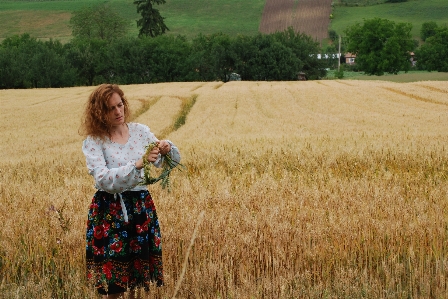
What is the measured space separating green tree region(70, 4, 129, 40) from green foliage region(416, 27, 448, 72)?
59.9 meters

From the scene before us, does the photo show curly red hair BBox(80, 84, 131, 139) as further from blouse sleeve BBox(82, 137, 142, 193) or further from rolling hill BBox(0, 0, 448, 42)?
rolling hill BBox(0, 0, 448, 42)

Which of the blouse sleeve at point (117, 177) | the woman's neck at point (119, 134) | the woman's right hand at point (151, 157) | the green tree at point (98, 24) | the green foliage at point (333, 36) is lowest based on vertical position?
the blouse sleeve at point (117, 177)

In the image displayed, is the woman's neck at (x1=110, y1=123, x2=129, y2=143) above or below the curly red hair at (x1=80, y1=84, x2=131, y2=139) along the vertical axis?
below

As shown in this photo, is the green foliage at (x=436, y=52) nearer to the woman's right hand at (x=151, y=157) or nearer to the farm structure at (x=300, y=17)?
the farm structure at (x=300, y=17)

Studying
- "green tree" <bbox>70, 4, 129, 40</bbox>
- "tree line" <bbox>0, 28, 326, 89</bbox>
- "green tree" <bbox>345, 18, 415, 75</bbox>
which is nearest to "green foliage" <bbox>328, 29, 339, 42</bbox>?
"green tree" <bbox>345, 18, 415, 75</bbox>

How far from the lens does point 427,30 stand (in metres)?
118

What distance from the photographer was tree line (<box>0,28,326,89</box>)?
231 feet

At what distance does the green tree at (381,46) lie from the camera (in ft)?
302

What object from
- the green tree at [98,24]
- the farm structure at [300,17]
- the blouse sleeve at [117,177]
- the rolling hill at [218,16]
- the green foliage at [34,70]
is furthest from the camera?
the rolling hill at [218,16]

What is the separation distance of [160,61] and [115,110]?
72.0 meters

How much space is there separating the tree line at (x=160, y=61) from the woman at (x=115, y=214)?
69196mm

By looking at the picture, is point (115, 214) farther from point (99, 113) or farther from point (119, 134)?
point (99, 113)

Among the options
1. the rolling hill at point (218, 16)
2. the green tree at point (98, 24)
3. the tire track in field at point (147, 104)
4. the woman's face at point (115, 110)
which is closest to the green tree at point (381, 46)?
the rolling hill at point (218, 16)

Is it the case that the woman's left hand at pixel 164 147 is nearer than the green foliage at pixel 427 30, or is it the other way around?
the woman's left hand at pixel 164 147
